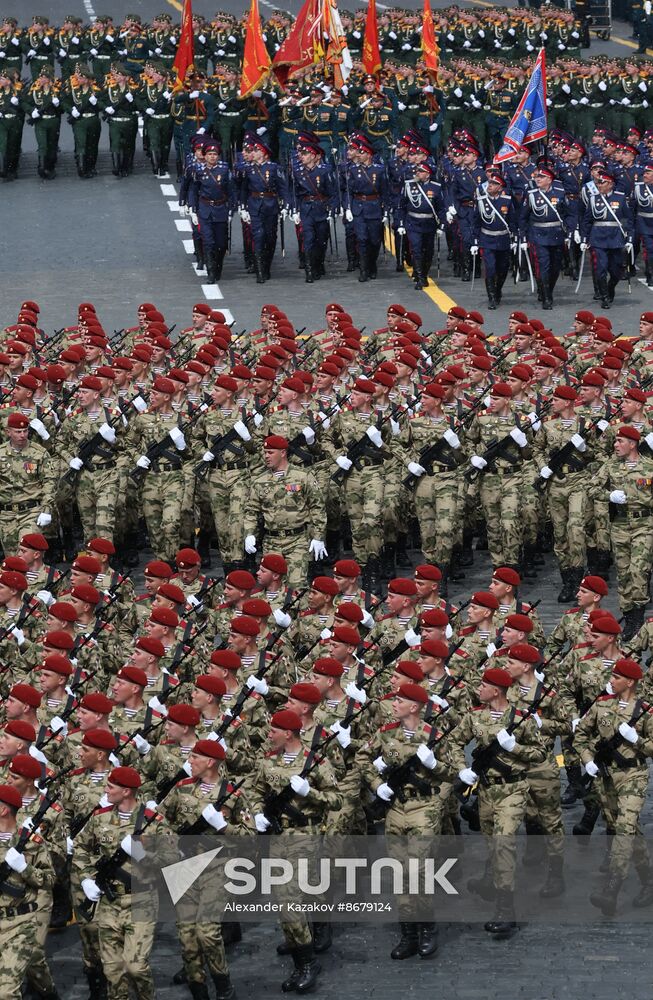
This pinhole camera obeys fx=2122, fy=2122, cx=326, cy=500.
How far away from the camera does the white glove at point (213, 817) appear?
15.3 meters

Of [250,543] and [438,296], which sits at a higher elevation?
[438,296]

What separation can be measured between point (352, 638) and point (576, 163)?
18953 millimetres

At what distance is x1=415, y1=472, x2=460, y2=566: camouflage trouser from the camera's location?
74.0 feet

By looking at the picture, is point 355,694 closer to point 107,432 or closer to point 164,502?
point 164,502

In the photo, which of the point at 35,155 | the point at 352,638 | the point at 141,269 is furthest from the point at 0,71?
the point at 352,638

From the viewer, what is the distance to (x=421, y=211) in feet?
110

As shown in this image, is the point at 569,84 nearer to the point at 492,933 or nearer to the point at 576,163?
the point at 576,163

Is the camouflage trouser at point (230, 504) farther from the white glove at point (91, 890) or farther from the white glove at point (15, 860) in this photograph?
the white glove at point (15, 860)

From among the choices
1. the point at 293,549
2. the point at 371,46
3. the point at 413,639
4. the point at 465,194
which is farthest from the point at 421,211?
the point at 413,639

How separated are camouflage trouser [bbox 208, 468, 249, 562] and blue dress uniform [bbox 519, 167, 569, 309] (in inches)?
445

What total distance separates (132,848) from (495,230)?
19.1m

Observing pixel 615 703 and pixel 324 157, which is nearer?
pixel 615 703

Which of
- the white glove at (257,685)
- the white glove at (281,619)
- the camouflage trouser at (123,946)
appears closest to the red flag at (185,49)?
the white glove at (281,619)

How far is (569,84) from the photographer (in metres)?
43.7
